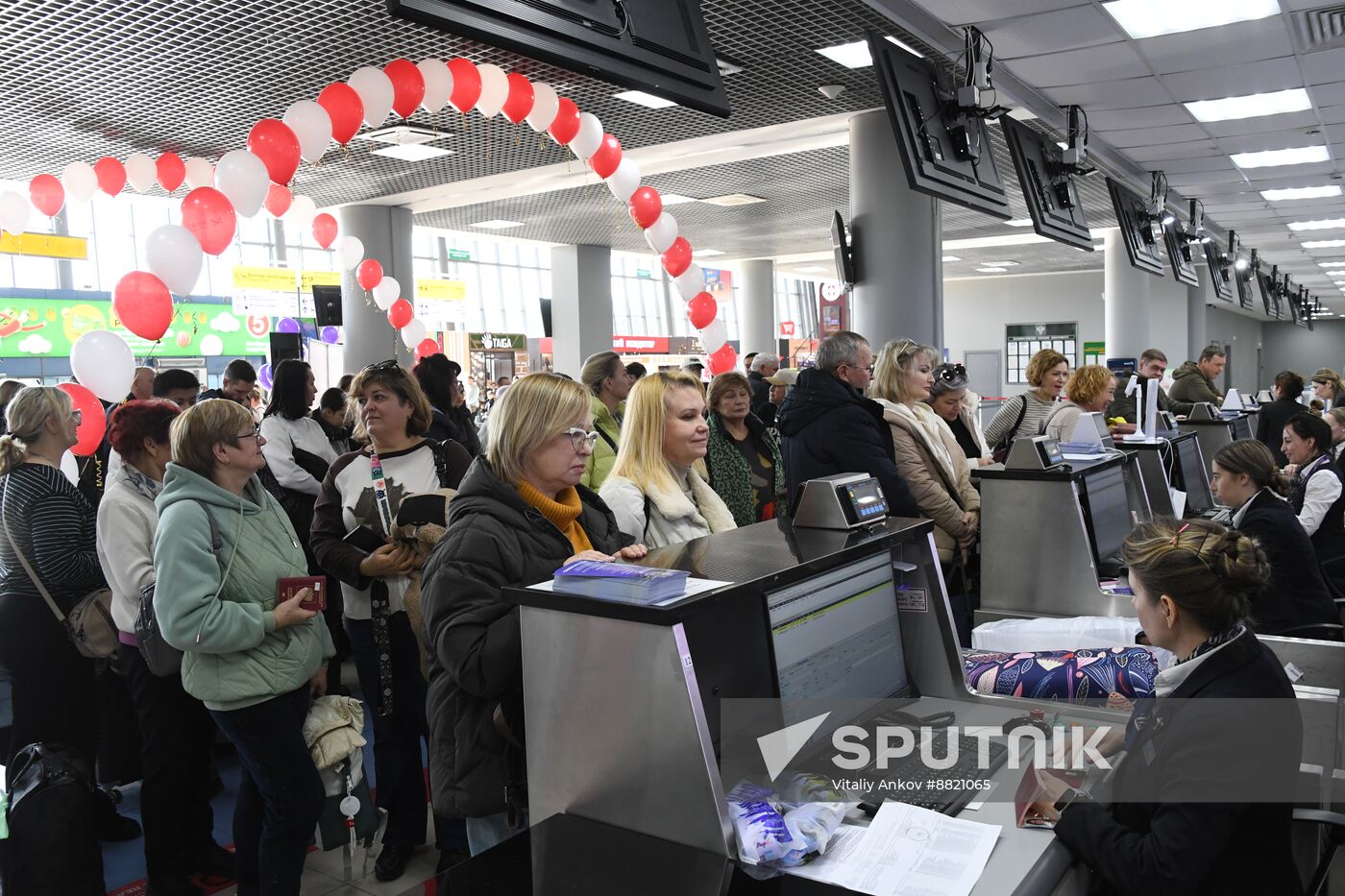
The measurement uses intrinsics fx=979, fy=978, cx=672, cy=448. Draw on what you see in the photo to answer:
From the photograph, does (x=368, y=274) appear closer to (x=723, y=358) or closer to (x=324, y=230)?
(x=324, y=230)

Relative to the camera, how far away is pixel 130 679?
294cm

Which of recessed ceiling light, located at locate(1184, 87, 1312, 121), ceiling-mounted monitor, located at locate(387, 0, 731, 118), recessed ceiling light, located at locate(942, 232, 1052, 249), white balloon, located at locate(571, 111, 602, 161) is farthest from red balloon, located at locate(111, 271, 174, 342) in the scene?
recessed ceiling light, located at locate(942, 232, 1052, 249)

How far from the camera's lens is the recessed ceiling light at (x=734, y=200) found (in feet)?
34.9

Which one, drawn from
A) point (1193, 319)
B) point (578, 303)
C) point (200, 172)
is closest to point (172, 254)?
point (200, 172)

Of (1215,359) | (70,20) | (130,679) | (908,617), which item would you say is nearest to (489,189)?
(70,20)

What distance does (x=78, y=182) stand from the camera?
616 centimetres

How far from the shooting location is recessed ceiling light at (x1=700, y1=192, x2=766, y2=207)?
1062cm

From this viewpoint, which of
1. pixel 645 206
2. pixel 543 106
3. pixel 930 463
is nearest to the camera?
pixel 930 463

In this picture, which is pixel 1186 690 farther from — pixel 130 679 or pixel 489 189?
pixel 489 189

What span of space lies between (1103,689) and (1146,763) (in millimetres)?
559

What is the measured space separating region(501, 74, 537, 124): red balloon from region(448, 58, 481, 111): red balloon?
19cm

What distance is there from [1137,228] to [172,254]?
8.09 m

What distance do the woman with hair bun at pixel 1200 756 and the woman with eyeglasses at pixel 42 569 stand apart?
9.54ft

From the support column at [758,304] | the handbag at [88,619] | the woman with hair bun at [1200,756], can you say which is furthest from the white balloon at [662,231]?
the support column at [758,304]
